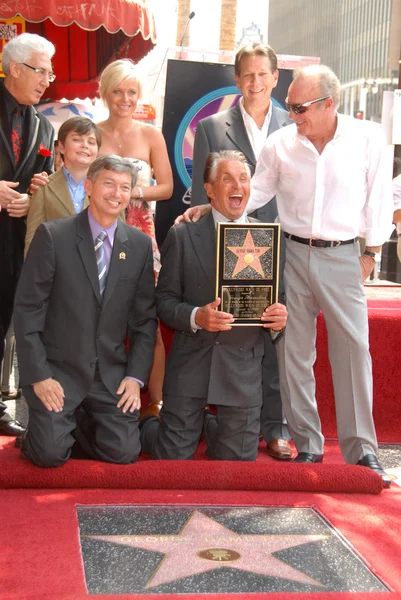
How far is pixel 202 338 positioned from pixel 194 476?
2.32 ft

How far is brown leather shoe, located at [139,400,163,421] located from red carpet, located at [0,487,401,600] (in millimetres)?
871

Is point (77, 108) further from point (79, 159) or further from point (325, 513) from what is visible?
point (325, 513)

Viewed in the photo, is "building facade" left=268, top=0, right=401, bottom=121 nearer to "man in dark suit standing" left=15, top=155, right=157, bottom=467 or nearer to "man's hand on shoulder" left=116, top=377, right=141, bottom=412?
"man in dark suit standing" left=15, top=155, right=157, bottom=467

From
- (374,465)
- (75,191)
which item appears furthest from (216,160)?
(374,465)

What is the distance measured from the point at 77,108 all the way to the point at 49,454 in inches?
302

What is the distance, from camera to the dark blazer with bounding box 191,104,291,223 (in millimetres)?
4551

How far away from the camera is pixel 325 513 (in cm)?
353

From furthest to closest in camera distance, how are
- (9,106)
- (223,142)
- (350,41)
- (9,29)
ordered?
(350,41)
(9,29)
(223,142)
(9,106)

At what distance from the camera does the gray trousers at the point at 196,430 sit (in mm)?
4105

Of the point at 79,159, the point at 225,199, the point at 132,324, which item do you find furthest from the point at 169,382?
A: the point at 79,159

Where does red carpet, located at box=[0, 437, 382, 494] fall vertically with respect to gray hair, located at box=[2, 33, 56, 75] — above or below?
below

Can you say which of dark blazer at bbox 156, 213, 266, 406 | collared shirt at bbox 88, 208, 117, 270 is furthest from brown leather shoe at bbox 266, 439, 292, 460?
collared shirt at bbox 88, 208, 117, 270

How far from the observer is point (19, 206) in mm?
4309

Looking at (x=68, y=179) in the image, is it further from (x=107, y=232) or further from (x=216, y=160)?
(x=216, y=160)
